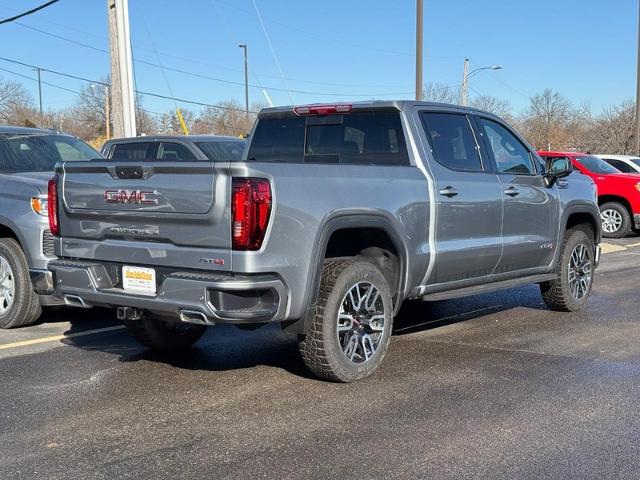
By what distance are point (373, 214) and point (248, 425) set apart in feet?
5.51

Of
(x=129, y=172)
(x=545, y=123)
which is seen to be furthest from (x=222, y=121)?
(x=129, y=172)

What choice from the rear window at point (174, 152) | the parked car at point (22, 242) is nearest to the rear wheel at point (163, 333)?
the parked car at point (22, 242)

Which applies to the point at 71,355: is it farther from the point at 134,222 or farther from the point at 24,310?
the point at 134,222

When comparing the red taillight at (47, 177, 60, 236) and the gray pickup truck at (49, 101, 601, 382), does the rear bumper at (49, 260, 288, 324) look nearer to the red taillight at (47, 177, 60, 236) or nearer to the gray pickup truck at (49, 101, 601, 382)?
the gray pickup truck at (49, 101, 601, 382)

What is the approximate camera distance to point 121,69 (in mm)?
13648

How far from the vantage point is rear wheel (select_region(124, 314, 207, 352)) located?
5.81 meters

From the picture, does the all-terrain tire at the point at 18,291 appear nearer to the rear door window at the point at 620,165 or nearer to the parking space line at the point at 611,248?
the parking space line at the point at 611,248

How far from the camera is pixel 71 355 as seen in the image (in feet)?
19.7

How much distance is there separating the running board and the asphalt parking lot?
468 mm

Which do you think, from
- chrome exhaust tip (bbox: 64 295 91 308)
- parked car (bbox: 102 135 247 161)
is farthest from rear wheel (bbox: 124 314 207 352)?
parked car (bbox: 102 135 247 161)

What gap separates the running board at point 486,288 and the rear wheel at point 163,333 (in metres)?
1.95

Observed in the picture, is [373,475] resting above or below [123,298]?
below

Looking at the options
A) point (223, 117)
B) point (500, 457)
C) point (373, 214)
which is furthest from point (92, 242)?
point (223, 117)

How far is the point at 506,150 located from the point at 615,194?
33.6 ft
